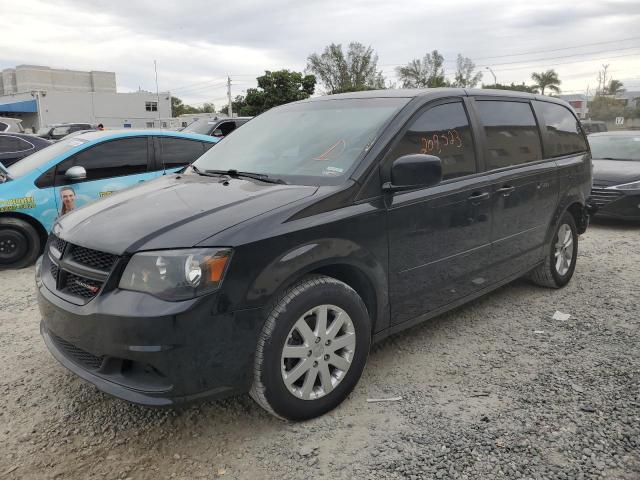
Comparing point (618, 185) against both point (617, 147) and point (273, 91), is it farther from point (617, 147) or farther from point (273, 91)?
point (273, 91)

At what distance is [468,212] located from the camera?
3623 mm

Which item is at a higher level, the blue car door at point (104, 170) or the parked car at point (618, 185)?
the blue car door at point (104, 170)

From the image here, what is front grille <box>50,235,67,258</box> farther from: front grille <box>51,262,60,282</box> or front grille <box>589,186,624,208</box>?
front grille <box>589,186,624,208</box>

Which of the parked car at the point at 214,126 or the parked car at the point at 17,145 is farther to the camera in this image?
the parked car at the point at 214,126

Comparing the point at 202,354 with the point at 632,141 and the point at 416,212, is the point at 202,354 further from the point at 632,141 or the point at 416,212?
the point at 632,141

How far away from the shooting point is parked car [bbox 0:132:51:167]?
9.12 m

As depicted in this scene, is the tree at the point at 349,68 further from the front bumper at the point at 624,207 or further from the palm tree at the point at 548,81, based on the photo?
the front bumper at the point at 624,207

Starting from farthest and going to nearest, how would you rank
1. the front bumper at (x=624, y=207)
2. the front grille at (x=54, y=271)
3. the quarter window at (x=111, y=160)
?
the front bumper at (x=624, y=207)
the quarter window at (x=111, y=160)
the front grille at (x=54, y=271)

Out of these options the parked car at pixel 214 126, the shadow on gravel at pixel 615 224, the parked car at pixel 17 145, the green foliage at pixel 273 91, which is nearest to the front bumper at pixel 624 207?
the shadow on gravel at pixel 615 224

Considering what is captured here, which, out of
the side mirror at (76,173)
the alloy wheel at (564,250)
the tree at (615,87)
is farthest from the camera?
the tree at (615,87)

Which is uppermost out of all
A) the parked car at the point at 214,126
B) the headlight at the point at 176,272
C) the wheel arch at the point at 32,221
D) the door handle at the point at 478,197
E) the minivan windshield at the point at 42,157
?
the parked car at the point at 214,126

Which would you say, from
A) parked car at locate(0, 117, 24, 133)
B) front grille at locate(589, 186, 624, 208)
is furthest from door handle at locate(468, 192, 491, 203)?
parked car at locate(0, 117, 24, 133)

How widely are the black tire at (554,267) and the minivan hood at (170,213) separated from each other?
2.86 m

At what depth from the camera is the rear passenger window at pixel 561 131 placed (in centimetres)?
471
